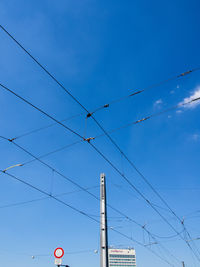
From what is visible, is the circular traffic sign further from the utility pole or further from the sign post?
the utility pole

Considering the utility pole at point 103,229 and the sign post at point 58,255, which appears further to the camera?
the utility pole at point 103,229

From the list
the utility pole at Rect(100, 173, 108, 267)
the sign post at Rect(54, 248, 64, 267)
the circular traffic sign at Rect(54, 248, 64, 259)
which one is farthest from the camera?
the utility pole at Rect(100, 173, 108, 267)

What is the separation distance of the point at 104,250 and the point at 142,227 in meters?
10.5

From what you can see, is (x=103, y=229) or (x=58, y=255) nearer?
(x=58, y=255)

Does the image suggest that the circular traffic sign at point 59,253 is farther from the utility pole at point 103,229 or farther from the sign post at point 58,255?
the utility pole at point 103,229

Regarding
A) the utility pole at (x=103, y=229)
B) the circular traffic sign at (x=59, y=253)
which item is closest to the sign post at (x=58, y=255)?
the circular traffic sign at (x=59, y=253)

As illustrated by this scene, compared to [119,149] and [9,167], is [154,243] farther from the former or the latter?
[9,167]

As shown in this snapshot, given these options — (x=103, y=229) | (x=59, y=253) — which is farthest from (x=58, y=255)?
(x=103, y=229)

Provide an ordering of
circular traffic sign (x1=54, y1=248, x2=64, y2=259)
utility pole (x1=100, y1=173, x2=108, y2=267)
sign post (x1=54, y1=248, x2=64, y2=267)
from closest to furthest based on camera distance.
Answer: sign post (x1=54, y1=248, x2=64, y2=267) < circular traffic sign (x1=54, y1=248, x2=64, y2=259) < utility pole (x1=100, y1=173, x2=108, y2=267)

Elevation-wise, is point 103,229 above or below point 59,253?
above

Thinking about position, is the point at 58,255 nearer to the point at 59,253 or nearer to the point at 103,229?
the point at 59,253

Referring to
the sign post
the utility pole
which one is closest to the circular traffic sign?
the sign post

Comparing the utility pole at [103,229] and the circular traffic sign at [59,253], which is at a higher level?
the utility pole at [103,229]

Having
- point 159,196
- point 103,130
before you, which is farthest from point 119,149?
point 159,196
